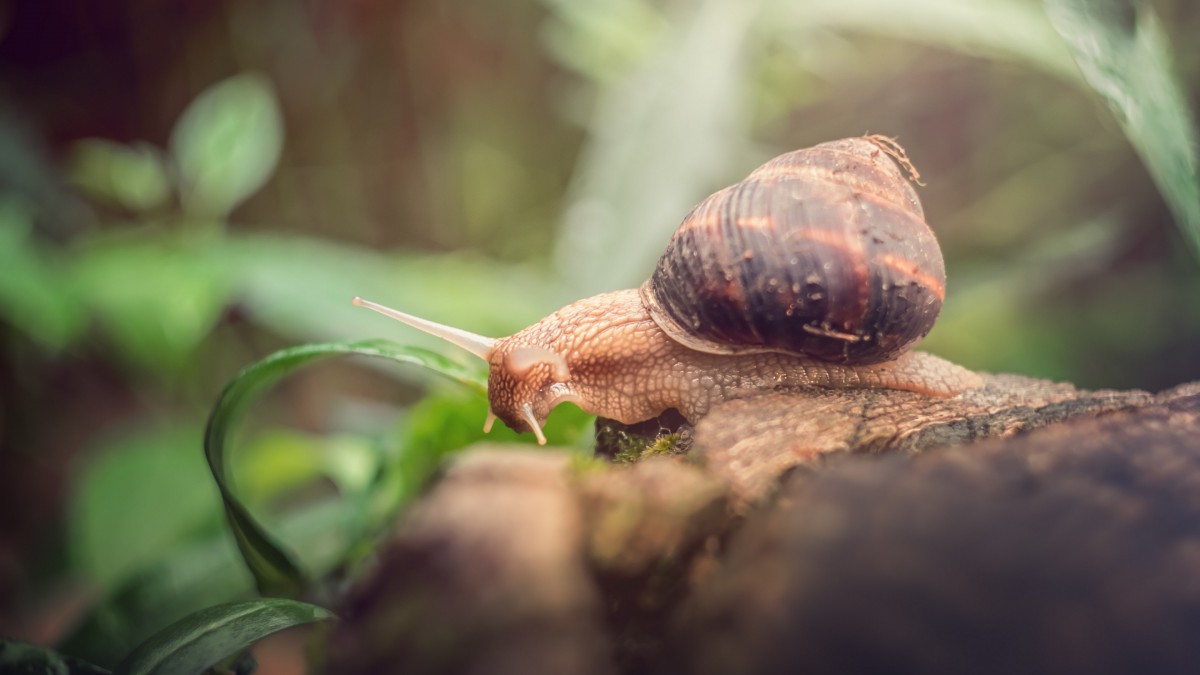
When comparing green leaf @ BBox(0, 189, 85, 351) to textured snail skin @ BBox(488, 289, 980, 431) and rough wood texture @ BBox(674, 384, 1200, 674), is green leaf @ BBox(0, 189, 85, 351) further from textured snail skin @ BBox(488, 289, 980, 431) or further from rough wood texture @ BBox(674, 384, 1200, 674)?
rough wood texture @ BBox(674, 384, 1200, 674)

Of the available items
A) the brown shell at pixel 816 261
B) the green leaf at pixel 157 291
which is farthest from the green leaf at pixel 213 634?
the green leaf at pixel 157 291

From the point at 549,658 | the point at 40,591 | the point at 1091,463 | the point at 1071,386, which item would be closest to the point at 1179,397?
the point at 1071,386

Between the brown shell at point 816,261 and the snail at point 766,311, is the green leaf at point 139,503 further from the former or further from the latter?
the brown shell at point 816,261

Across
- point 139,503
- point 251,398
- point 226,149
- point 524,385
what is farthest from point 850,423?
point 139,503

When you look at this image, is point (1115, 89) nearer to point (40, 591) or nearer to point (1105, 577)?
point (1105, 577)

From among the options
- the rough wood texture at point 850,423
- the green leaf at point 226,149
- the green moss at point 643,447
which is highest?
the rough wood texture at point 850,423

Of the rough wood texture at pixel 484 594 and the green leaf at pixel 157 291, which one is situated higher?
the rough wood texture at pixel 484 594
